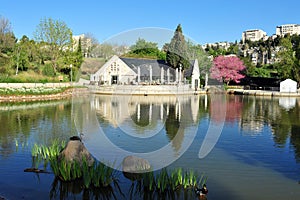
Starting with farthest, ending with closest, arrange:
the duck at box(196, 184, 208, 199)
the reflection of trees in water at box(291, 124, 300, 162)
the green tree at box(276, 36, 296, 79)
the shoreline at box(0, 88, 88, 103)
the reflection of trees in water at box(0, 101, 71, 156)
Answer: the green tree at box(276, 36, 296, 79), the shoreline at box(0, 88, 88, 103), the reflection of trees in water at box(0, 101, 71, 156), the reflection of trees in water at box(291, 124, 300, 162), the duck at box(196, 184, 208, 199)

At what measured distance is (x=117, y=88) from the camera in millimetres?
36844

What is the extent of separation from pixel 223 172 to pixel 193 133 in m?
5.39

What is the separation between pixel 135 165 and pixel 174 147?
10.3 feet

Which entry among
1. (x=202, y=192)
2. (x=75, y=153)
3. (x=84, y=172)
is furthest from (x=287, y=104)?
(x=84, y=172)

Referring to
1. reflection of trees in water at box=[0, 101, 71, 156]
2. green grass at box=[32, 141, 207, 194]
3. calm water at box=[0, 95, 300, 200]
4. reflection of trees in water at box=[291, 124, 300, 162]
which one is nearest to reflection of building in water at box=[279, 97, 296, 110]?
calm water at box=[0, 95, 300, 200]

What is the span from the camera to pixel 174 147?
436 inches

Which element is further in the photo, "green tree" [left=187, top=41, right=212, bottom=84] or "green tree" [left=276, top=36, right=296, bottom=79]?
"green tree" [left=187, top=41, right=212, bottom=84]

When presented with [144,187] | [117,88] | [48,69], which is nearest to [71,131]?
[144,187]

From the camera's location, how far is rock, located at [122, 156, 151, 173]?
810 centimetres

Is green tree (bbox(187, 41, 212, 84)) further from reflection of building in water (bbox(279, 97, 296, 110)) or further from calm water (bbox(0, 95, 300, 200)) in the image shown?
calm water (bbox(0, 95, 300, 200))

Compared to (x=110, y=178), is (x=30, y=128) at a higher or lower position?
higher

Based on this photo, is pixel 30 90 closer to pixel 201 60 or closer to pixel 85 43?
pixel 85 43

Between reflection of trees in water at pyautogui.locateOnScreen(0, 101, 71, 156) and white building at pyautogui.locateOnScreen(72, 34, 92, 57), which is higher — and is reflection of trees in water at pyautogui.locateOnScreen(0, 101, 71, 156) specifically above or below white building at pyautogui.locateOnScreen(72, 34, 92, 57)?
below

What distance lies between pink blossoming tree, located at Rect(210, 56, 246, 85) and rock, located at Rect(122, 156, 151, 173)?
44.9 metres
